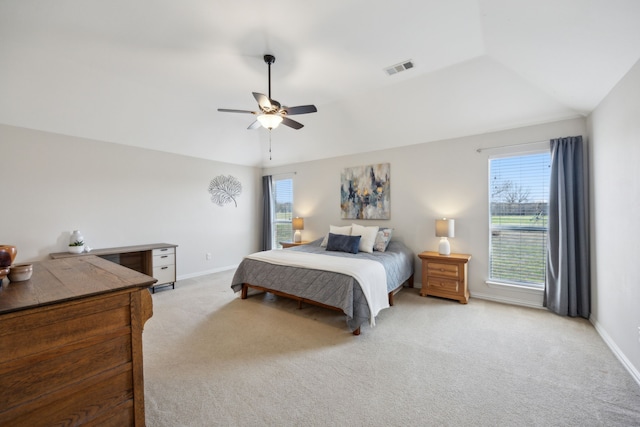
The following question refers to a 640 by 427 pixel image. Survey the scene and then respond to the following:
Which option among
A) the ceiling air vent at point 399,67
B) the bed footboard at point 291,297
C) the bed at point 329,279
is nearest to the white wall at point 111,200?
the bed footboard at point 291,297

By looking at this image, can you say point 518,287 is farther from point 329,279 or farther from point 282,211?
point 282,211

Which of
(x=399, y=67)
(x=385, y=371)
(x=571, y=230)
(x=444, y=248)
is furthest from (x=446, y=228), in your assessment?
(x=385, y=371)

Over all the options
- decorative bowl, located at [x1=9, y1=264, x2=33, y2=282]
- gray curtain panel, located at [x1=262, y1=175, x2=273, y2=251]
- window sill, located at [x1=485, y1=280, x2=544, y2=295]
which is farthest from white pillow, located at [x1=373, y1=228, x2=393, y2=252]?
decorative bowl, located at [x1=9, y1=264, x2=33, y2=282]

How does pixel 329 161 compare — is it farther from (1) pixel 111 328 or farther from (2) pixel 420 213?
(1) pixel 111 328

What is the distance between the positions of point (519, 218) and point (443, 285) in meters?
1.42

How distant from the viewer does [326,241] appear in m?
4.86

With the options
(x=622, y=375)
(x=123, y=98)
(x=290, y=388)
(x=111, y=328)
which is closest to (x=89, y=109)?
(x=123, y=98)

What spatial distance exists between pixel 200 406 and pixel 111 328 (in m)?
0.88

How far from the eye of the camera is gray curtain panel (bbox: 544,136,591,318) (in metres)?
3.09

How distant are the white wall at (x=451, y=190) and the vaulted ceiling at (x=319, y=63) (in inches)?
7.3

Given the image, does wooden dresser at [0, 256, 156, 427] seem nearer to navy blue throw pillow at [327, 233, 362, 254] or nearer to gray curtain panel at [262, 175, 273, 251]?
navy blue throw pillow at [327, 233, 362, 254]

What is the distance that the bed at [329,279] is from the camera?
2797mm

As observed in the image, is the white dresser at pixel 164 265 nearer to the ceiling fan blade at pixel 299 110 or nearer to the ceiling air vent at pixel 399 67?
the ceiling fan blade at pixel 299 110

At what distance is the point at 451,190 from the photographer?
4156mm
